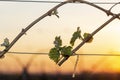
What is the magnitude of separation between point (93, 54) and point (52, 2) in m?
0.36

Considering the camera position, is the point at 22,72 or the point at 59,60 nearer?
the point at 59,60

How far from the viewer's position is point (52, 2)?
6.67ft

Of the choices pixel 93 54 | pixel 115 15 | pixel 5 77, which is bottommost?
pixel 5 77

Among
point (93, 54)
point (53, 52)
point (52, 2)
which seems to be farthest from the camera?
point (93, 54)

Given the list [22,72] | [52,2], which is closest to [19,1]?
[52,2]

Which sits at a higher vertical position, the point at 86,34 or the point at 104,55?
the point at 86,34

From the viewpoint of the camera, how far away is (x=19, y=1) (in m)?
2.12

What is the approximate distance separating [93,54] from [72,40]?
1.74 feet

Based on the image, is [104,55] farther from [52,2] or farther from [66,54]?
[66,54]

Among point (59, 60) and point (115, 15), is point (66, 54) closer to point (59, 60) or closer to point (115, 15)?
point (59, 60)

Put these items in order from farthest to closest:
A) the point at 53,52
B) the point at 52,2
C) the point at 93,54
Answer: the point at 93,54, the point at 52,2, the point at 53,52

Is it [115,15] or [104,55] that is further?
[104,55]

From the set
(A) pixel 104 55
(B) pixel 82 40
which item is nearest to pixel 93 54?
(A) pixel 104 55

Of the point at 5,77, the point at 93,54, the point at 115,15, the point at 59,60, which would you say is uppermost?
the point at 115,15
